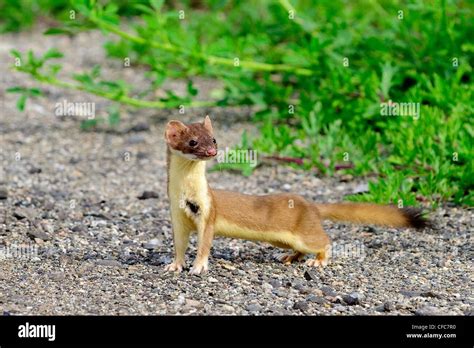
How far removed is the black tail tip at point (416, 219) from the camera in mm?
5383

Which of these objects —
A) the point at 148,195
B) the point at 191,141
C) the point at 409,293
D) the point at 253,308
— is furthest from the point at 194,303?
the point at 148,195

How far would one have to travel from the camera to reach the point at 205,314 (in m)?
4.43

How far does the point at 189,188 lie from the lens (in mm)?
4973

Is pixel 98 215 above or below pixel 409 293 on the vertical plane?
above

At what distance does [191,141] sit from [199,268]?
0.63m

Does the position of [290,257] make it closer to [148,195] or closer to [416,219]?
[416,219]

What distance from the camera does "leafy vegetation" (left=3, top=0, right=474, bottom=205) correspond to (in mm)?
6520

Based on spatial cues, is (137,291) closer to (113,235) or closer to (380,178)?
(113,235)

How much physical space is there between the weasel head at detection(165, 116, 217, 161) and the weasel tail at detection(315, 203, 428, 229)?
83 cm

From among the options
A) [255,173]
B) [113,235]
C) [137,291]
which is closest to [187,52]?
[255,173]

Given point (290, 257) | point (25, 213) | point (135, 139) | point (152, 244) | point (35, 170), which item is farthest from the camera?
point (135, 139)

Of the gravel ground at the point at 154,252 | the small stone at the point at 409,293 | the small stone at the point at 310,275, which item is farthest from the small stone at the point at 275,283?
the small stone at the point at 409,293

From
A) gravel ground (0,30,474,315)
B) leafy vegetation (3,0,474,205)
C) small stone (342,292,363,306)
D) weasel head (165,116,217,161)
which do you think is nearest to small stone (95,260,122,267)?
gravel ground (0,30,474,315)

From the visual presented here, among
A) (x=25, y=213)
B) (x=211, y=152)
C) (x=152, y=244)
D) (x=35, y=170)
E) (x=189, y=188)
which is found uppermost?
(x=211, y=152)
